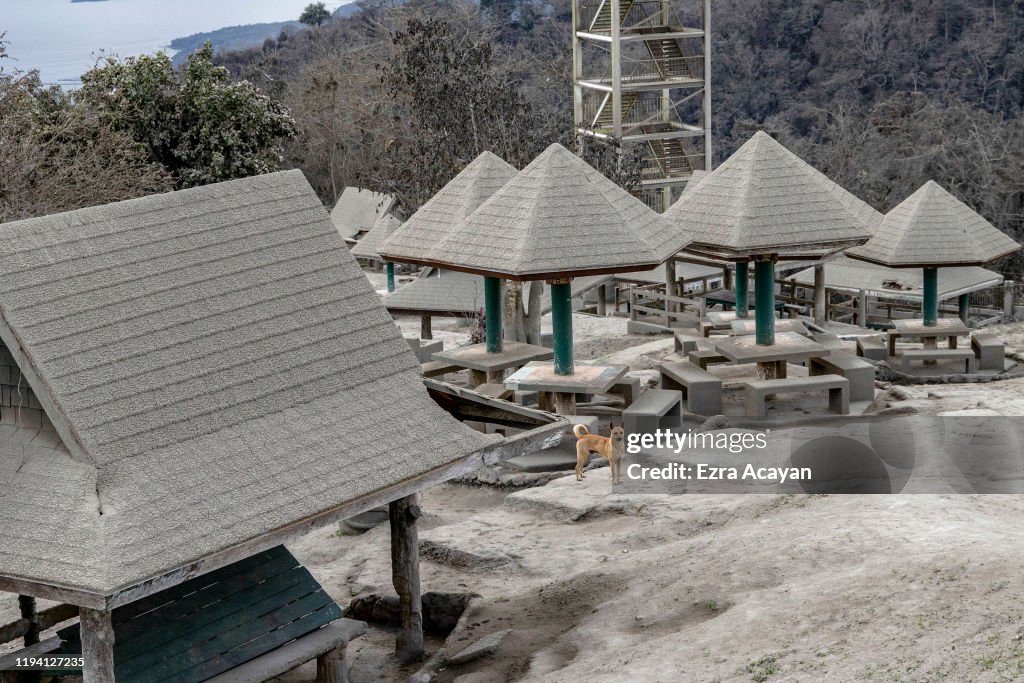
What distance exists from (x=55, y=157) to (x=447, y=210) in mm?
11253

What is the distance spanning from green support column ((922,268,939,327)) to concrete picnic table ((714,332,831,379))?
3800 mm

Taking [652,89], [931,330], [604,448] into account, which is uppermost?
[652,89]

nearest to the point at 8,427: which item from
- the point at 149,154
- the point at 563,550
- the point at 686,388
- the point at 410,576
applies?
the point at 410,576

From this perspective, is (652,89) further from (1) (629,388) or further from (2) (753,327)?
(1) (629,388)

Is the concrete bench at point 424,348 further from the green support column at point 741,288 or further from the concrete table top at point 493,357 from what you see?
the green support column at point 741,288

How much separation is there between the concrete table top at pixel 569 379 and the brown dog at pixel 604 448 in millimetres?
679

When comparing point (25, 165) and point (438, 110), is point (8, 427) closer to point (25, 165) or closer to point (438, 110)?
point (25, 165)

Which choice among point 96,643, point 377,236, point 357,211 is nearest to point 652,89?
point 357,211

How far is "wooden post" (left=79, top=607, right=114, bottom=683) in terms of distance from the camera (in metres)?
7.34

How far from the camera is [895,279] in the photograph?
89.9 feet

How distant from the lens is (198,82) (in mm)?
30781

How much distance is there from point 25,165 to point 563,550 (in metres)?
14.5

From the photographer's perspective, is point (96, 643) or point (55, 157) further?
point (55, 157)

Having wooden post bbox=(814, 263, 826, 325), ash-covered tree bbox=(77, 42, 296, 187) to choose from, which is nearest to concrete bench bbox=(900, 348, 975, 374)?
wooden post bbox=(814, 263, 826, 325)
